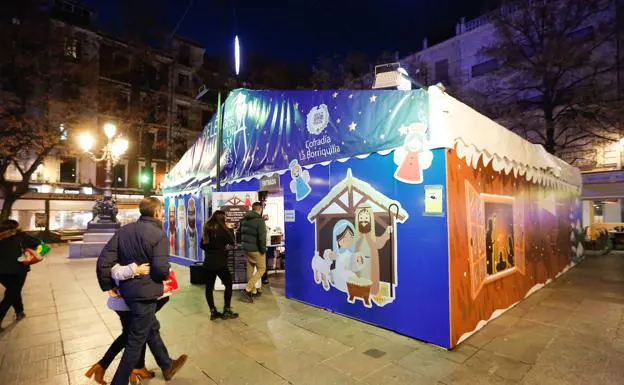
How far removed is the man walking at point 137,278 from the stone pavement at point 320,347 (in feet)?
2.24

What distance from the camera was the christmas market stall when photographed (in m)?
4.25

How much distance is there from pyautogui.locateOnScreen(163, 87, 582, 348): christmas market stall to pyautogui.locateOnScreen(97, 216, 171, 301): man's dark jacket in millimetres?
2974

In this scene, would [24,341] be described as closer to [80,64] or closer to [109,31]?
[80,64]

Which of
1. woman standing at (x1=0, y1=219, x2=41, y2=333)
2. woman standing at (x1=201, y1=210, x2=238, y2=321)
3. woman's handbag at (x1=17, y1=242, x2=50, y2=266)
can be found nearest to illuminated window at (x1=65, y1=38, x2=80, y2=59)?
woman standing at (x1=0, y1=219, x2=41, y2=333)

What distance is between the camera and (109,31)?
27.1 meters

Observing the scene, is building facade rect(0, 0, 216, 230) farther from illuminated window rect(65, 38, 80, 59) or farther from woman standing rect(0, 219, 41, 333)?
woman standing rect(0, 219, 41, 333)

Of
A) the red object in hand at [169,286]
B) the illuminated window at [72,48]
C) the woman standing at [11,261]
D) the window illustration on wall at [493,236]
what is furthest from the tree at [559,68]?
the illuminated window at [72,48]

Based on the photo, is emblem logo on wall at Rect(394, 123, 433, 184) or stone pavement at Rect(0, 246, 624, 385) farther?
emblem logo on wall at Rect(394, 123, 433, 184)

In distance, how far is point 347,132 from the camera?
17.6 feet

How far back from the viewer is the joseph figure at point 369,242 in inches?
192

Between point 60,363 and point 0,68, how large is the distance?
25688 mm

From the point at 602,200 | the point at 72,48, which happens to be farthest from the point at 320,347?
the point at 72,48

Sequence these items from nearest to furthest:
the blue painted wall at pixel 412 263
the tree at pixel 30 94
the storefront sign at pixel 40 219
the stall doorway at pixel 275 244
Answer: the blue painted wall at pixel 412 263 → the stall doorway at pixel 275 244 → the tree at pixel 30 94 → the storefront sign at pixel 40 219

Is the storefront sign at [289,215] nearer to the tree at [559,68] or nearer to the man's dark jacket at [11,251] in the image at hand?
the man's dark jacket at [11,251]
